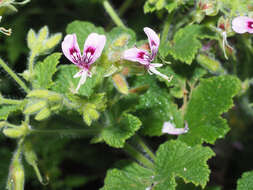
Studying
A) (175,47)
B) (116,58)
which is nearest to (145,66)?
(116,58)

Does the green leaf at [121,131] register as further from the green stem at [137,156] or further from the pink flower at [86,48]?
the pink flower at [86,48]

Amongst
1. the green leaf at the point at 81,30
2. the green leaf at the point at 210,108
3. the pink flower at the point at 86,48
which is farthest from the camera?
the green leaf at the point at 81,30

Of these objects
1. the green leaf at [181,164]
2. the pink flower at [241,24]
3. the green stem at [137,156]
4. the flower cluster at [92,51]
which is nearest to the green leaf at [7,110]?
the flower cluster at [92,51]

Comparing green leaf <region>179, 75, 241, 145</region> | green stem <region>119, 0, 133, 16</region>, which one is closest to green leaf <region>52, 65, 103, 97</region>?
green leaf <region>179, 75, 241, 145</region>

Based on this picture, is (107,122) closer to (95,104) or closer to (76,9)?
(95,104)

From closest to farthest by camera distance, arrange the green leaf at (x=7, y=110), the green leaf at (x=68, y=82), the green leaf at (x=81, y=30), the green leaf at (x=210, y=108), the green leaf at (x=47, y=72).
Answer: the green leaf at (x=7, y=110) → the green leaf at (x=47, y=72) → the green leaf at (x=210, y=108) → the green leaf at (x=68, y=82) → the green leaf at (x=81, y=30)

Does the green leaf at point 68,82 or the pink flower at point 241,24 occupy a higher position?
the green leaf at point 68,82

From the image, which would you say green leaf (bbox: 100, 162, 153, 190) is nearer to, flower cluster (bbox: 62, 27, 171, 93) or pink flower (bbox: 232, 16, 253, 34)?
flower cluster (bbox: 62, 27, 171, 93)

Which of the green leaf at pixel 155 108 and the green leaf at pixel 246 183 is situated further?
the green leaf at pixel 155 108
